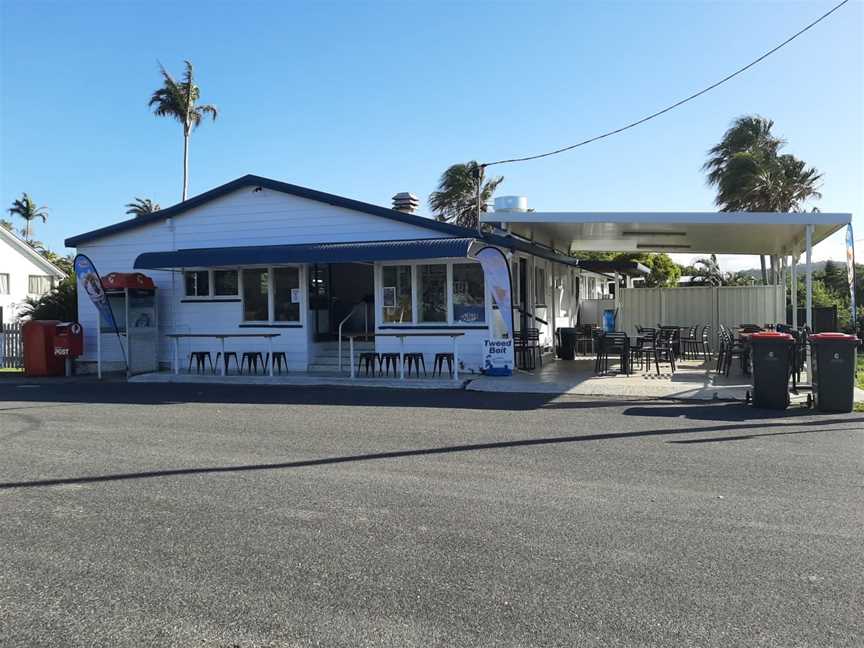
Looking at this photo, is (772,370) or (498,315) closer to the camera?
(772,370)

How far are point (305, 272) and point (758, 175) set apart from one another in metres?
20.8

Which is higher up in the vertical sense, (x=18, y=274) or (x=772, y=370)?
(x=18, y=274)

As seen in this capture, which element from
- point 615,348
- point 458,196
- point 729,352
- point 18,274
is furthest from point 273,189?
point 18,274

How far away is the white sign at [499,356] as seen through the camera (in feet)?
44.3

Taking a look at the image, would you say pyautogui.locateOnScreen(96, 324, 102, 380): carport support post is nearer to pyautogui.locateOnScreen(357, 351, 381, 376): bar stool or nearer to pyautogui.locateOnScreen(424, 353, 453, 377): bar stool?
pyautogui.locateOnScreen(357, 351, 381, 376): bar stool

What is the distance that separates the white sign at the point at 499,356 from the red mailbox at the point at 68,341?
9912mm

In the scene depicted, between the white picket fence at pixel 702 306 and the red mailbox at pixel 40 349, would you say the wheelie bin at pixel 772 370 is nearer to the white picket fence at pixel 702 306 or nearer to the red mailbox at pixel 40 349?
the white picket fence at pixel 702 306

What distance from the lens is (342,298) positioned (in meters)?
17.6

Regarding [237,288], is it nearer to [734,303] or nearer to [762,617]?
[734,303]

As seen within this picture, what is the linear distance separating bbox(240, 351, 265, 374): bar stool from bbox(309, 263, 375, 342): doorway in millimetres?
1336

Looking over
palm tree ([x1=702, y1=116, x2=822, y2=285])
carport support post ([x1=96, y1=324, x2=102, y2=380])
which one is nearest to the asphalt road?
carport support post ([x1=96, y1=324, x2=102, y2=380])

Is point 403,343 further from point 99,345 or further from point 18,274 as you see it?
point 18,274

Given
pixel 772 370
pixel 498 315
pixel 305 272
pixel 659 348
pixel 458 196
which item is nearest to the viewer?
pixel 772 370

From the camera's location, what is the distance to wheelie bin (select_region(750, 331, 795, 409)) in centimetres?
1008
